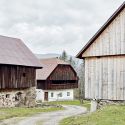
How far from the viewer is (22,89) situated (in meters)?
43.0

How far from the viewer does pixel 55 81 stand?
67.8 meters

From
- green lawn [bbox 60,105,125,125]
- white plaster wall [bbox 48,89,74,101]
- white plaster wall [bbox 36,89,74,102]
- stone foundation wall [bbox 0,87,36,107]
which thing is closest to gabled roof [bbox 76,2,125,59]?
green lawn [bbox 60,105,125,125]

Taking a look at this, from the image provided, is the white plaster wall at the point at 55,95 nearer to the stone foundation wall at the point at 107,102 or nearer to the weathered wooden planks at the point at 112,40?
the stone foundation wall at the point at 107,102

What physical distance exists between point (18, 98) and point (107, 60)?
20371mm

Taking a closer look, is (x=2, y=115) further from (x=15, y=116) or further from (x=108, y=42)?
(x=108, y=42)

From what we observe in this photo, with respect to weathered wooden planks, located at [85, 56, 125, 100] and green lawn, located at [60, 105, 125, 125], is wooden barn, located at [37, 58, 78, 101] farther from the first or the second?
green lawn, located at [60, 105, 125, 125]

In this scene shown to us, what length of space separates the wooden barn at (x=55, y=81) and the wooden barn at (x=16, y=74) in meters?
18.8

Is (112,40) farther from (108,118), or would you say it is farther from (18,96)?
(18,96)

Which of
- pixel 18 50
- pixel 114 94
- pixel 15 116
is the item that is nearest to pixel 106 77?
pixel 114 94

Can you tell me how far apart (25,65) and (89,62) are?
57.1ft

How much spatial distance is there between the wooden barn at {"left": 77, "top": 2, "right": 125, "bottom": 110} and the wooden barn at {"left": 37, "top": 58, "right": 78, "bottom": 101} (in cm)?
3941

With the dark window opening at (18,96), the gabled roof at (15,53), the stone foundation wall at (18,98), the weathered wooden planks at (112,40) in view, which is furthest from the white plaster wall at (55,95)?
the weathered wooden planks at (112,40)

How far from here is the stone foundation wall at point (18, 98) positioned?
3963 centimetres

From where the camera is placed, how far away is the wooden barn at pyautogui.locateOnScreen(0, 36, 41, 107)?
39.2 metres
